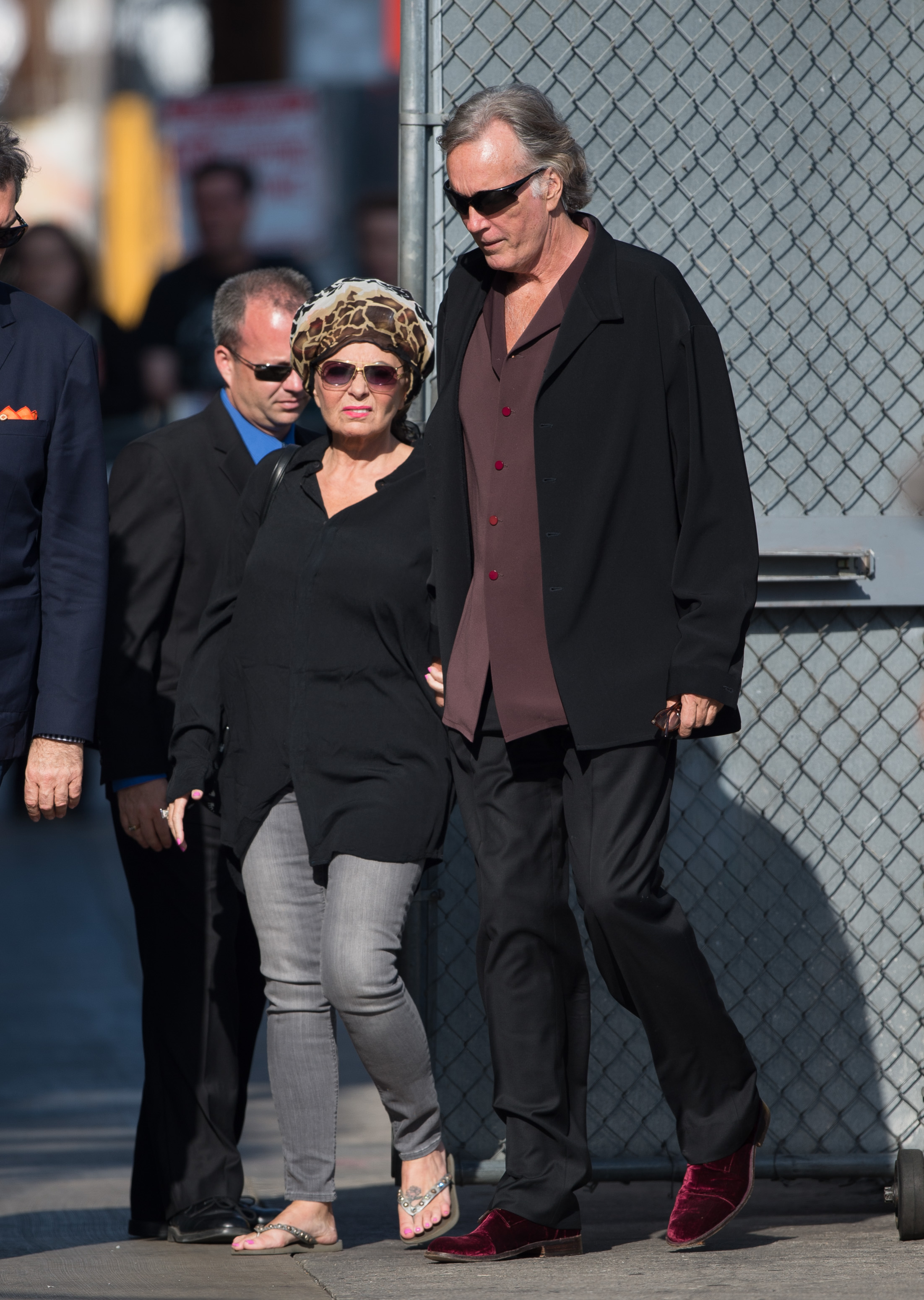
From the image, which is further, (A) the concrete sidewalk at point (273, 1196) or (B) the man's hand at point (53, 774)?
(B) the man's hand at point (53, 774)

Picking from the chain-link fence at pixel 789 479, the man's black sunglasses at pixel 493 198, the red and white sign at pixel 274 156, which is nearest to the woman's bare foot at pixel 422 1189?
the chain-link fence at pixel 789 479

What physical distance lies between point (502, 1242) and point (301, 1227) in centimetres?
53

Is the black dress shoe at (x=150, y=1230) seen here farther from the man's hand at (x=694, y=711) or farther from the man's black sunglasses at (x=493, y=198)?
the man's black sunglasses at (x=493, y=198)

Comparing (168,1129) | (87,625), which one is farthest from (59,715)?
(168,1129)

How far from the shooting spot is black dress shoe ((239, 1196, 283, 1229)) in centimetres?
418

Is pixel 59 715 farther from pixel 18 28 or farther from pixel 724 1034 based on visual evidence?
pixel 18 28

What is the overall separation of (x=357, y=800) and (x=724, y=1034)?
89 cm

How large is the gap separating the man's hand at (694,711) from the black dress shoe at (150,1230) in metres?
1.82

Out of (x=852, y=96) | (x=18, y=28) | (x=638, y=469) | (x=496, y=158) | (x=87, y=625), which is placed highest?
(x=18, y=28)

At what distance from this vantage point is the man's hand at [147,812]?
13.5ft

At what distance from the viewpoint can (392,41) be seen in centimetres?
1386

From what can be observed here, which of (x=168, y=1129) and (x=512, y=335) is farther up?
(x=512, y=335)

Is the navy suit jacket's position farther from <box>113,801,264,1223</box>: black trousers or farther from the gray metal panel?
the gray metal panel

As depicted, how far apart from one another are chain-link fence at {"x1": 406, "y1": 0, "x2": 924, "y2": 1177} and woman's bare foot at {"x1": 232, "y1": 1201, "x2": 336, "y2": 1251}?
0.59 m
